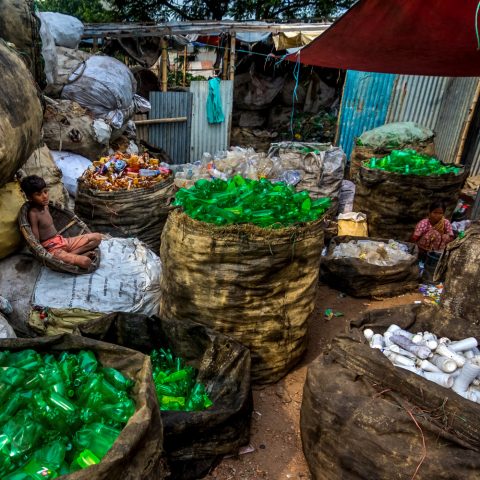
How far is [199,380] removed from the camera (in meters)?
2.44

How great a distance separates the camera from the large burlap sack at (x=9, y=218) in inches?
111

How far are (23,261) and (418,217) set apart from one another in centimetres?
460

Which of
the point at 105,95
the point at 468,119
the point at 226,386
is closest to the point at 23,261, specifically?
the point at 226,386

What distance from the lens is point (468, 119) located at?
7.27 metres

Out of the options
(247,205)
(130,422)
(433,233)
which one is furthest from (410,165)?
(130,422)

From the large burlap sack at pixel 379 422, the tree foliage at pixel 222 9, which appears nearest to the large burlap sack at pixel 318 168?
the large burlap sack at pixel 379 422

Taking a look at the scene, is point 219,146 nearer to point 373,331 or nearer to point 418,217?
point 418,217

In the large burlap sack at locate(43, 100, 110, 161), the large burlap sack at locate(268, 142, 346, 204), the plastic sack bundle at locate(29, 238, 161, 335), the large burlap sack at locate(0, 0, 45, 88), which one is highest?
the large burlap sack at locate(0, 0, 45, 88)

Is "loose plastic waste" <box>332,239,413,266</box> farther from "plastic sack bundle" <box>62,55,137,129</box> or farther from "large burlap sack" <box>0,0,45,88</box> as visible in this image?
"plastic sack bundle" <box>62,55,137,129</box>

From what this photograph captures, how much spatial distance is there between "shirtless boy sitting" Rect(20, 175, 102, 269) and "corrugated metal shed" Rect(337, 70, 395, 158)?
26.4ft

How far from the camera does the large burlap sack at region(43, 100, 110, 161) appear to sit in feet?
15.3

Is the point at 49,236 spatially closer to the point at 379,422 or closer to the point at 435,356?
the point at 379,422

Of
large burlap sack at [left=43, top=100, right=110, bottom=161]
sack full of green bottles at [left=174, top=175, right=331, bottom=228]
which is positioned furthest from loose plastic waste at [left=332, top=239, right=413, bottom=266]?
large burlap sack at [left=43, top=100, right=110, bottom=161]

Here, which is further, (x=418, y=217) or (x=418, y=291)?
(x=418, y=217)
